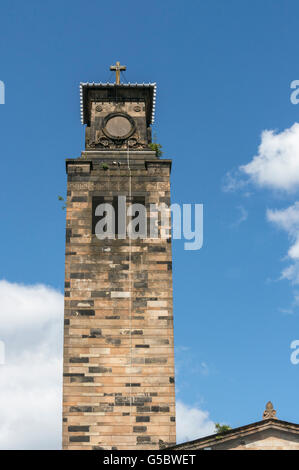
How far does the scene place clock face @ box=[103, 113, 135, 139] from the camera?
156ft

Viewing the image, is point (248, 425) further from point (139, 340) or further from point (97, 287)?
point (97, 287)

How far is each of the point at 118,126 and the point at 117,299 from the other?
1060 centimetres

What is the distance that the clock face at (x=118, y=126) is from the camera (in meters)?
47.5

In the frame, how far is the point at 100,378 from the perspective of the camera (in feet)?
134

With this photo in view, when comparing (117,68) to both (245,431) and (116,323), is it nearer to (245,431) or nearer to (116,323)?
(116,323)

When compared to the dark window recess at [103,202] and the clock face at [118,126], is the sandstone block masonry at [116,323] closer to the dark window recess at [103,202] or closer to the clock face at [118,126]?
the dark window recess at [103,202]

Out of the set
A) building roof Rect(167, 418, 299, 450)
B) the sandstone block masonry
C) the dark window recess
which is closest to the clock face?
the sandstone block masonry

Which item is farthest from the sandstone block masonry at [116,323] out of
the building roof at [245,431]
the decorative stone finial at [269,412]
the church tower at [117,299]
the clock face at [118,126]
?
the decorative stone finial at [269,412]

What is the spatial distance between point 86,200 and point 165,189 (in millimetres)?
4151

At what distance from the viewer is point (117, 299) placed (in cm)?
4241

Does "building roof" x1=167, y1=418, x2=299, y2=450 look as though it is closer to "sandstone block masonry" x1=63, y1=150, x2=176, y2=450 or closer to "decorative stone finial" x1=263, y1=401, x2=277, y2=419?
"decorative stone finial" x1=263, y1=401, x2=277, y2=419

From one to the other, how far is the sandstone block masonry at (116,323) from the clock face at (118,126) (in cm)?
240

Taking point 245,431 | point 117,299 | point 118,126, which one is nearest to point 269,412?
point 245,431
